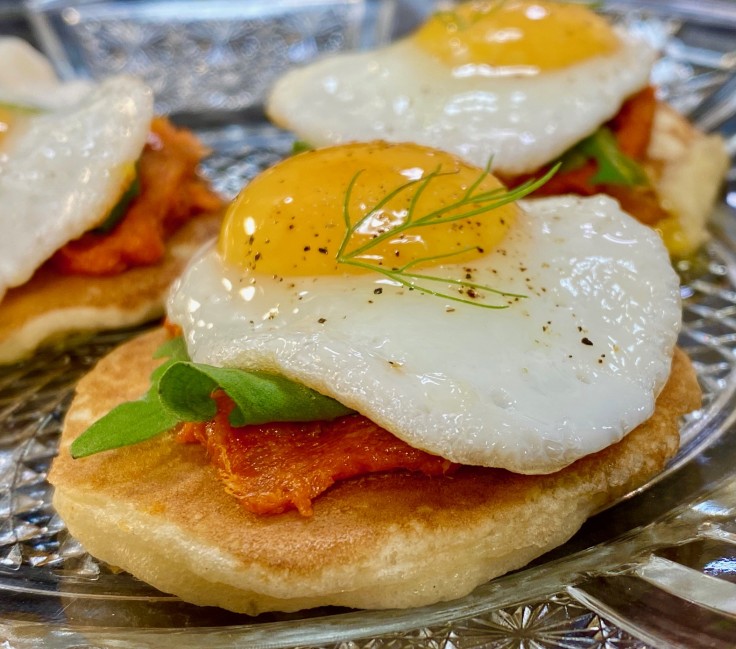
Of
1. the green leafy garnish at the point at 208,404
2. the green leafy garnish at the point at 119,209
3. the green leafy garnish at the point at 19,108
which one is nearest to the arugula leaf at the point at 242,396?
the green leafy garnish at the point at 208,404

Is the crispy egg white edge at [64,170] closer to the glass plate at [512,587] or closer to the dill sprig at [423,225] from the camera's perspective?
the glass plate at [512,587]

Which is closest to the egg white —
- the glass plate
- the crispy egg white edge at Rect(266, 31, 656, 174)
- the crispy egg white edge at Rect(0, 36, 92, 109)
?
the glass plate

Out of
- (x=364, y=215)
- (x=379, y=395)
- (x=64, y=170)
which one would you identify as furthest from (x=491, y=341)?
(x=64, y=170)

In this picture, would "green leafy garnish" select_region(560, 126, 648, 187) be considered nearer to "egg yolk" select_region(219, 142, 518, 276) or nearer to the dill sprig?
"egg yolk" select_region(219, 142, 518, 276)

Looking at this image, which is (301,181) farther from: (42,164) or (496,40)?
(496,40)

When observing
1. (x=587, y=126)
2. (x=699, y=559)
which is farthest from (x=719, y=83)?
(x=699, y=559)
